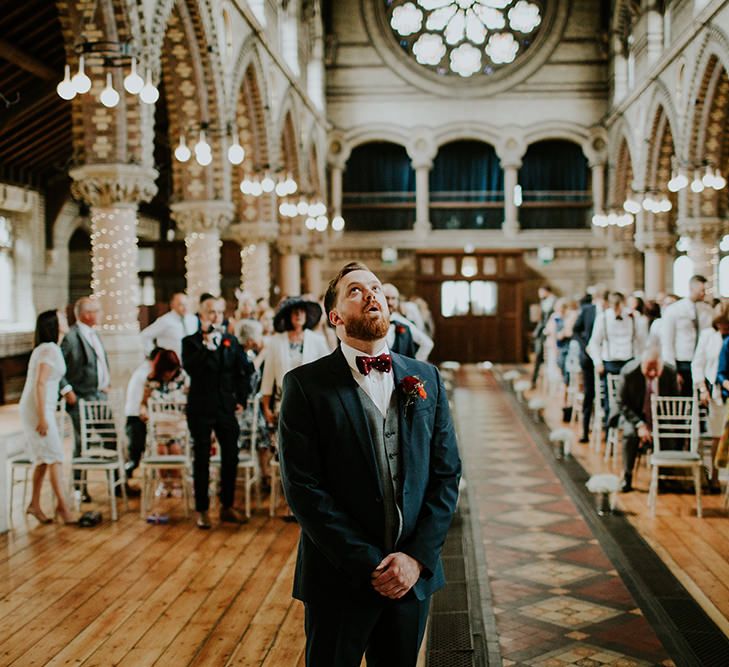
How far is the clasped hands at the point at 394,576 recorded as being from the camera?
249 centimetres

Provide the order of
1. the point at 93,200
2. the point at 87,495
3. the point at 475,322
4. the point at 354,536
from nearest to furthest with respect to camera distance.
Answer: the point at 354,536, the point at 87,495, the point at 93,200, the point at 475,322

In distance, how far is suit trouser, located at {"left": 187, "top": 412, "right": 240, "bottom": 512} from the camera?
6.05m

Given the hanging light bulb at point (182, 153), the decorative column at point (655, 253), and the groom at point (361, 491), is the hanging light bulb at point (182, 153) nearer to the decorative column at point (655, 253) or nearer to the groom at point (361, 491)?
the groom at point (361, 491)

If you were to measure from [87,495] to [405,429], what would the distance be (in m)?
4.98

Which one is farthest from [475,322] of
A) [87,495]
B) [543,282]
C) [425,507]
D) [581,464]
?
[425,507]

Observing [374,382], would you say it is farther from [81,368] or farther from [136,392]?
[136,392]

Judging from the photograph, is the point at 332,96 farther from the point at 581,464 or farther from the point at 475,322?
the point at 581,464

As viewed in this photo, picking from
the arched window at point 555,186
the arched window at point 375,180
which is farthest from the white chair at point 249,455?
the arched window at point 555,186

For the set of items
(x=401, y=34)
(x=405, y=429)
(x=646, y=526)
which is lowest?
(x=646, y=526)

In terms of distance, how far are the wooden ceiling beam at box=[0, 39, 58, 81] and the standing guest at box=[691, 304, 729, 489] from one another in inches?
363

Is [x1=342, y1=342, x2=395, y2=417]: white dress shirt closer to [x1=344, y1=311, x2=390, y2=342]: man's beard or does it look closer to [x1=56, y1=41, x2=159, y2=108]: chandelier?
[x1=344, y1=311, x2=390, y2=342]: man's beard

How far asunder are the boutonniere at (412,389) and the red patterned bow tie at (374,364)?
0.06m

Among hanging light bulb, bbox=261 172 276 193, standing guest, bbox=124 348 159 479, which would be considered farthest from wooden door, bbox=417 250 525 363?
standing guest, bbox=124 348 159 479

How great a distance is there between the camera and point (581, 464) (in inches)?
333
